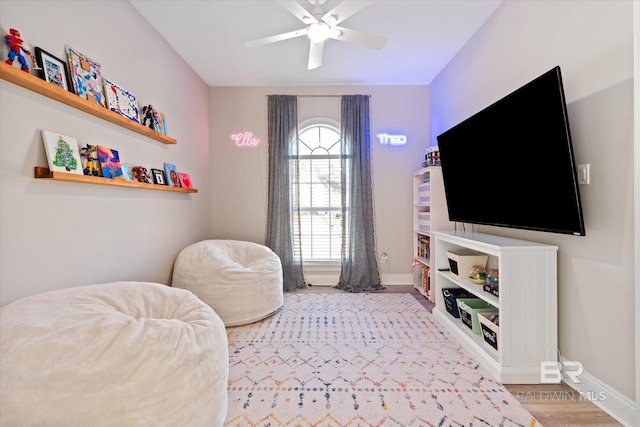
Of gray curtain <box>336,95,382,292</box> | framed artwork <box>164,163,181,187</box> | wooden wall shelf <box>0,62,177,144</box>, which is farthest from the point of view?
gray curtain <box>336,95,382,292</box>

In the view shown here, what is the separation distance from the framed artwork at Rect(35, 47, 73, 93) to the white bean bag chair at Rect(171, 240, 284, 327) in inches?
64.6

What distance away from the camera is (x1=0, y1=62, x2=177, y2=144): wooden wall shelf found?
51.4 inches

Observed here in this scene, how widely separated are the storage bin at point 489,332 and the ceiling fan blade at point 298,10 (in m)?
2.52

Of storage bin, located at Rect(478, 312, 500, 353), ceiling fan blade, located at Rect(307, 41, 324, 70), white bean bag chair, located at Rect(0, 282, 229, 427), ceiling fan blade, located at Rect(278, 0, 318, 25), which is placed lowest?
storage bin, located at Rect(478, 312, 500, 353)

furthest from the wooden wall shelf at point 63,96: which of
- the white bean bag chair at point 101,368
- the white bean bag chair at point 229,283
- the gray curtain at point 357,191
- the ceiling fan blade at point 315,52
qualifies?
the gray curtain at point 357,191

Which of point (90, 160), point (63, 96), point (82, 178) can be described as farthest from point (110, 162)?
point (63, 96)

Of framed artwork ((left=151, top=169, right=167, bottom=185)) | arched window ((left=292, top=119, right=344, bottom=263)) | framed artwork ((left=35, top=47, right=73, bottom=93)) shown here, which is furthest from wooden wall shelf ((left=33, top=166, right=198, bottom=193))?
arched window ((left=292, top=119, right=344, bottom=263))

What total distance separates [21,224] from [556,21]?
3406 mm

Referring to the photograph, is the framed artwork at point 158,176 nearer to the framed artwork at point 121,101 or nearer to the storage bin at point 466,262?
the framed artwork at point 121,101

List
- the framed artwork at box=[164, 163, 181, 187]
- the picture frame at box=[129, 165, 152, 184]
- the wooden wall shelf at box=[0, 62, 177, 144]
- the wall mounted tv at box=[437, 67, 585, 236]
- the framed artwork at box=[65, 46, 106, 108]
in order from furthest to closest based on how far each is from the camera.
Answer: the framed artwork at box=[164, 163, 181, 187] → the picture frame at box=[129, 165, 152, 184] → the framed artwork at box=[65, 46, 106, 108] → the wall mounted tv at box=[437, 67, 585, 236] → the wooden wall shelf at box=[0, 62, 177, 144]

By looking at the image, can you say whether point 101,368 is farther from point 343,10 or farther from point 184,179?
point 343,10

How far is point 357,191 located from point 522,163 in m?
2.19

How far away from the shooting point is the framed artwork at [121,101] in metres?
1.99

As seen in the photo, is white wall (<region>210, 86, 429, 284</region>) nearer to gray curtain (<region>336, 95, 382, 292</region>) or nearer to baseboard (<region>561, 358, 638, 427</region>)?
gray curtain (<region>336, 95, 382, 292</region>)
